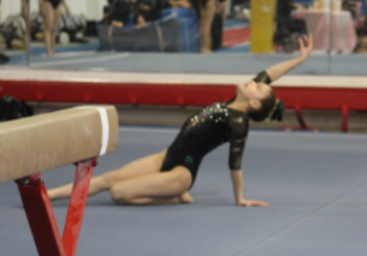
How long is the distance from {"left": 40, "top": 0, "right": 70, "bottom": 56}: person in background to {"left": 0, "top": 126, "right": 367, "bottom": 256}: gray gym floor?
2.36m

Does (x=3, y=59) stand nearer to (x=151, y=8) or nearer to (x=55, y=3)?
(x=55, y=3)

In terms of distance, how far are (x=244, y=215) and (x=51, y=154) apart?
1761 millimetres

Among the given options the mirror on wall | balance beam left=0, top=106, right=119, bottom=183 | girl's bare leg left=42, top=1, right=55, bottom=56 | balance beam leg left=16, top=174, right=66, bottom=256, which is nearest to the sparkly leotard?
balance beam left=0, top=106, right=119, bottom=183

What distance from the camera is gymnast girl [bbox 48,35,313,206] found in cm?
410

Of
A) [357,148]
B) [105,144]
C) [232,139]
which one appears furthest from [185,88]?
[105,144]

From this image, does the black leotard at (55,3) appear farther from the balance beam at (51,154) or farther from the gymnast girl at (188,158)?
the balance beam at (51,154)

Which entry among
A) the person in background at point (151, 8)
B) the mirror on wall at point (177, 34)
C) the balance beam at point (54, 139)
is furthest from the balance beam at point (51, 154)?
the person in background at point (151, 8)

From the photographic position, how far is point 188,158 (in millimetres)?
4188

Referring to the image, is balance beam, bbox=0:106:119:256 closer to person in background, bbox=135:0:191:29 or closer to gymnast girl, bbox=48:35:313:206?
gymnast girl, bbox=48:35:313:206

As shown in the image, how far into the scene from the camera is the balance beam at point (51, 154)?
2262 millimetres

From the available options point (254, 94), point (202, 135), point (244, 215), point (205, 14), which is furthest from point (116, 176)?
point (205, 14)

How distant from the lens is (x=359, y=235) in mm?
3584

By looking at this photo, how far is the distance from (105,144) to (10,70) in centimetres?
541

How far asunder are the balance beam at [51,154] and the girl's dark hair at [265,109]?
4.75 ft
